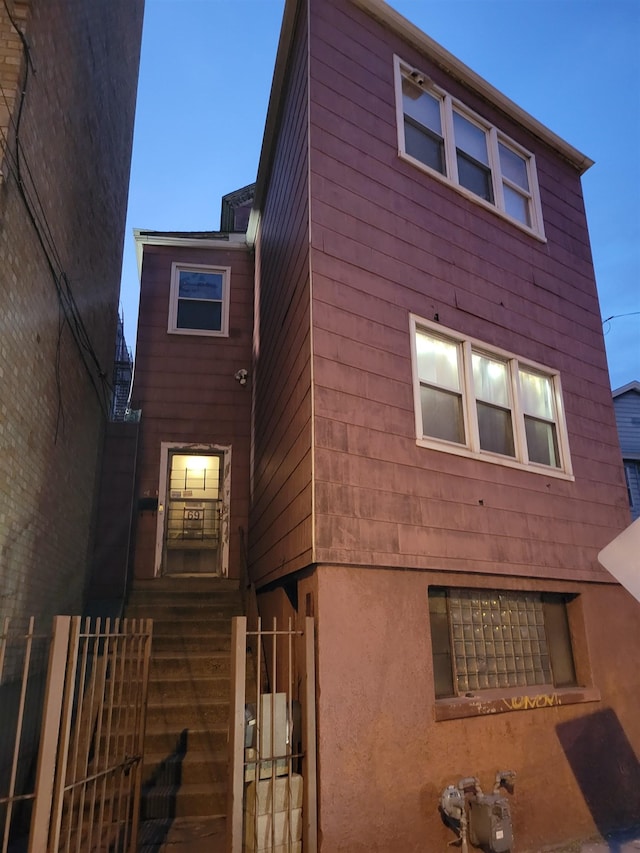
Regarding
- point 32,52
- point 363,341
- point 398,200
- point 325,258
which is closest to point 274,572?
point 363,341

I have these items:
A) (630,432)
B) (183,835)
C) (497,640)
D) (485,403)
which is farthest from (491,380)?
(630,432)

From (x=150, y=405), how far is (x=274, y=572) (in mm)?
4721

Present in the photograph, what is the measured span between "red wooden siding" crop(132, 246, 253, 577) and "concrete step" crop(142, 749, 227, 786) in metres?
3.95

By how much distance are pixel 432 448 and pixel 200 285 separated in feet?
22.9

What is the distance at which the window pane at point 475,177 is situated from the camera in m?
7.59

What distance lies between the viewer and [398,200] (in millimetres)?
6551

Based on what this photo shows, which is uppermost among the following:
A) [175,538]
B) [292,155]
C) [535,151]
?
[535,151]

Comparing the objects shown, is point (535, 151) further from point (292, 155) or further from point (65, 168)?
point (65, 168)

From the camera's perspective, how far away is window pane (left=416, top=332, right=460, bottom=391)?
20.4 ft

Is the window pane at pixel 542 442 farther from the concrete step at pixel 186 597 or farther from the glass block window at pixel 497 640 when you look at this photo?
the concrete step at pixel 186 597

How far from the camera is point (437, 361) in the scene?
6391mm

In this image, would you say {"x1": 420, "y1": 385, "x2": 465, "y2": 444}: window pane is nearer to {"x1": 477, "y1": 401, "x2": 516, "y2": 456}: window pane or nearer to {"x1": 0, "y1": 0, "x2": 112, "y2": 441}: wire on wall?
{"x1": 477, "y1": 401, "x2": 516, "y2": 456}: window pane

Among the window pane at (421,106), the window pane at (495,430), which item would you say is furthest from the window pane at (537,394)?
the window pane at (421,106)

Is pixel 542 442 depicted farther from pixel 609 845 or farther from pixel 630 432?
pixel 630 432
